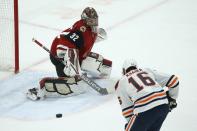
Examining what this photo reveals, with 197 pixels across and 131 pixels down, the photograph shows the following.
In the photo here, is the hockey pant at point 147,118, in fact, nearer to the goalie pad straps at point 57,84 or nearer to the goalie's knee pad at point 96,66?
the goalie pad straps at point 57,84

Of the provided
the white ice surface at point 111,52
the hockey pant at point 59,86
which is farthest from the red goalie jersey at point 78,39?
the white ice surface at point 111,52

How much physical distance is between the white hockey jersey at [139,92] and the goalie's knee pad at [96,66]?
4.53ft

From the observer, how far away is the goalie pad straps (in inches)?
183

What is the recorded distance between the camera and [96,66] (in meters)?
4.98

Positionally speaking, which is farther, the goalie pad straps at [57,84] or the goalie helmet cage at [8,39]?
the goalie helmet cage at [8,39]

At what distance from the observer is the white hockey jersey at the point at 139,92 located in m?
3.35

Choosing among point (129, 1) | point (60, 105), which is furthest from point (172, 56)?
point (129, 1)

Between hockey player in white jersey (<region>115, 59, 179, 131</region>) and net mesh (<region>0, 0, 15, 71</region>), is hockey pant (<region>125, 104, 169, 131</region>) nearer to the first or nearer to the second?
hockey player in white jersey (<region>115, 59, 179, 131</region>)

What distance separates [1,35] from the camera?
5449mm

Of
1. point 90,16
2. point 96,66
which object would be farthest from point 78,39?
point 96,66

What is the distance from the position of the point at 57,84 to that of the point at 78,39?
44 cm

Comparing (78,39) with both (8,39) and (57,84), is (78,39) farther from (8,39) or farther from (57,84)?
(8,39)

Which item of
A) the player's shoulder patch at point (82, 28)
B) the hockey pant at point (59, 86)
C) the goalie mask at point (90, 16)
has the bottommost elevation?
the hockey pant at point (59, 86)

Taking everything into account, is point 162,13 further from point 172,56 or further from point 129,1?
point 172,56
